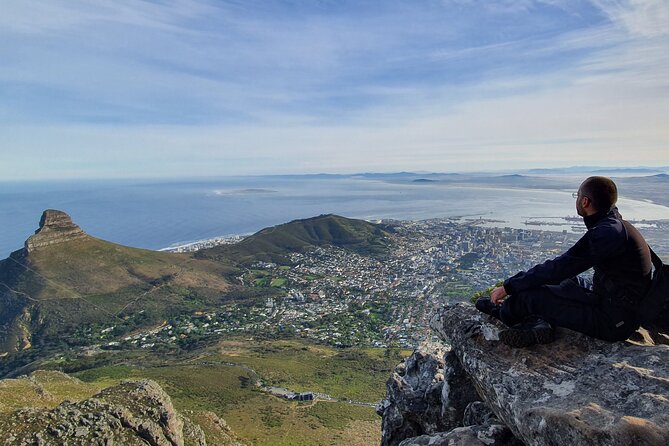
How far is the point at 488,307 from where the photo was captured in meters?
7.32

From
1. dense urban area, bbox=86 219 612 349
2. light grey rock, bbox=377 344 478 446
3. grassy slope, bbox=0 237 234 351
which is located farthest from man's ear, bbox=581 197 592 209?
grassy slope, bbox=0 237 234 351

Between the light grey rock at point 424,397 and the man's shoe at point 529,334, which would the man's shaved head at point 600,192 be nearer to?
the man's shoe at point 529,334

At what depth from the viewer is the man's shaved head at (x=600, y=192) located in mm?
6027

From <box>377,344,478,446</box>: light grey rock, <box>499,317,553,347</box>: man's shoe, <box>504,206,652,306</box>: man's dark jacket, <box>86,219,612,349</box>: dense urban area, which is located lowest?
<box>86,219,612,349</box>: dense urban area

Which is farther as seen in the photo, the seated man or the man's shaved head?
the man's shaved head

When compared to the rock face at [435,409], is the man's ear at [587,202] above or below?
above

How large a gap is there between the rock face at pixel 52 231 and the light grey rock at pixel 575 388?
126 metres

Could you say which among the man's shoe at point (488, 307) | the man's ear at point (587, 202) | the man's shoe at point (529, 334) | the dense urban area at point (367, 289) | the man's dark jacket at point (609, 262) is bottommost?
the dense urban area at point (367, 289)

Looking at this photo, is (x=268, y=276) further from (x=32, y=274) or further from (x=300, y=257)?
(x=32, y=274)

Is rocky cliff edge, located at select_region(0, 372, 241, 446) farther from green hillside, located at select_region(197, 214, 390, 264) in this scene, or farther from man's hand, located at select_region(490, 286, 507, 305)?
green hillside, located at select_region(197, 214, 390, 264)

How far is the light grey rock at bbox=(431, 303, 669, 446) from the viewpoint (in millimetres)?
4812

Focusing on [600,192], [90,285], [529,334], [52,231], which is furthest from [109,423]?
[52,231]

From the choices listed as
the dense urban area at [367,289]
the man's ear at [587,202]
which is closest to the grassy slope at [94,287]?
the dense urban area at [367,289]

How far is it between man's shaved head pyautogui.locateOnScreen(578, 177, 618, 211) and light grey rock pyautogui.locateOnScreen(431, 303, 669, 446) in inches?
87.1
